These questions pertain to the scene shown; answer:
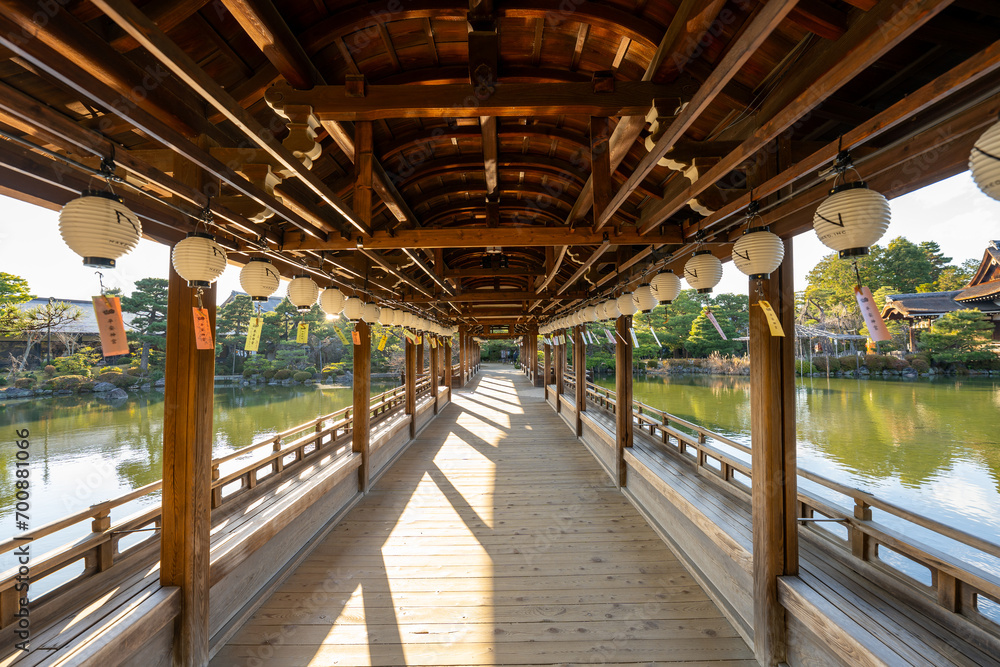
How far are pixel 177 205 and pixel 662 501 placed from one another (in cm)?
506

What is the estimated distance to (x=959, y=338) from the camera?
11.4 metres

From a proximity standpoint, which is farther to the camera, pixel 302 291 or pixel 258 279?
pixel 302 291

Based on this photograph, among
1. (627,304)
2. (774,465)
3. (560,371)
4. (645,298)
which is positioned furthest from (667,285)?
(560,371)

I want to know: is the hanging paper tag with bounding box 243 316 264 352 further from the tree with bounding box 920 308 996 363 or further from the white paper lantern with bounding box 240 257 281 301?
the tree with bounding box 920 308 996 363

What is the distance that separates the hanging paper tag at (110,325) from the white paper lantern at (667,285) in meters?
3.32

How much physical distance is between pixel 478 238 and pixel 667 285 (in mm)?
1606

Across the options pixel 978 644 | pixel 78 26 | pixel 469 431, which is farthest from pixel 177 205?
pixel 469 431

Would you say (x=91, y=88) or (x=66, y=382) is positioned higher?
(x=91, y=88)

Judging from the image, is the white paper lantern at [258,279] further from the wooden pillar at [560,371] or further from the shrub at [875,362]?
the shrub at [875,362]

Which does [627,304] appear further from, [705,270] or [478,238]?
[478,238]

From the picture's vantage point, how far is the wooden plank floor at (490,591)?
272cm

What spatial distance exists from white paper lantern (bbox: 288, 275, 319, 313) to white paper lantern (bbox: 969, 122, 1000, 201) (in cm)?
354

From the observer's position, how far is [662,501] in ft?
14.2

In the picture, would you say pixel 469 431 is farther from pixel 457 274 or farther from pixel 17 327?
pixel 17 327
